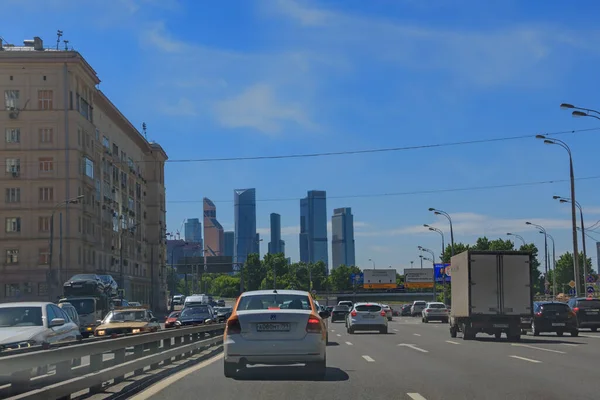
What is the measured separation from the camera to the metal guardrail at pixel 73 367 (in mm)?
8586

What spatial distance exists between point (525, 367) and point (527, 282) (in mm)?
12399

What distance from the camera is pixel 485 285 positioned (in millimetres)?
28266

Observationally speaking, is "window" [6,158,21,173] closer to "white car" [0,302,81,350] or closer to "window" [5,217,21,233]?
"window" [5,217,21,233]

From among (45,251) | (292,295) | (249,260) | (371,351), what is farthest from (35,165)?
(249,260)

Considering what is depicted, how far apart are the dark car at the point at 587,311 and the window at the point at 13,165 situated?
50925mm

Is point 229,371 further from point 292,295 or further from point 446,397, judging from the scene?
point 446,397

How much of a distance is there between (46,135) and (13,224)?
27.8ft

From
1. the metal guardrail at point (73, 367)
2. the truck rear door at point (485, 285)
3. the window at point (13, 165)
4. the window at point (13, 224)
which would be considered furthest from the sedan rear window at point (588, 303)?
the window at point (13, 165)

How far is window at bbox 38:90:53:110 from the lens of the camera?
7006 cm

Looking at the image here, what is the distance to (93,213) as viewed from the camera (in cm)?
7625

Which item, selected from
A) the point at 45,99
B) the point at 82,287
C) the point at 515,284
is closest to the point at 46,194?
the point at 45,99

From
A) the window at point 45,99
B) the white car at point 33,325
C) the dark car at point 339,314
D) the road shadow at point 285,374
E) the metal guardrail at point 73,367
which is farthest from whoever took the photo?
the window at point 45,99

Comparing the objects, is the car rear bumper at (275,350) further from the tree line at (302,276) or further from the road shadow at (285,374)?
the tree line at (302,276)

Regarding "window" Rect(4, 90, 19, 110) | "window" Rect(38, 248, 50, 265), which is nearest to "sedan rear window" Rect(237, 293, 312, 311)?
"window" Rect(38, 248, 50, 265)
